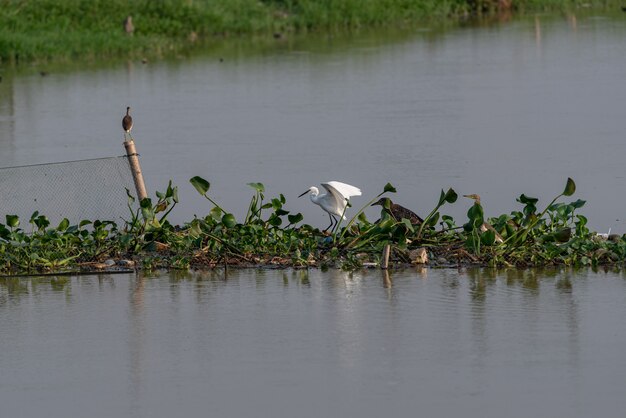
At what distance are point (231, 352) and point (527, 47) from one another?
19.8 m

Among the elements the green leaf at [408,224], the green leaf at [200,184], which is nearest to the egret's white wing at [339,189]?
the green leaf at [408,224]

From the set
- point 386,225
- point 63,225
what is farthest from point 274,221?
point 63,225

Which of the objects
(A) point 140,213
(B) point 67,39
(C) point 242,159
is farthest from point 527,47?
(A) point 140,213

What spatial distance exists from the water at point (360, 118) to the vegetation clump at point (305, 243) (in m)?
1.15

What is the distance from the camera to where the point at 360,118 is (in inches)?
692

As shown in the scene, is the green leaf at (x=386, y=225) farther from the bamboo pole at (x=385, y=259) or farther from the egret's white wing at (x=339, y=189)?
the egret's white wing at (x=339, y=189)

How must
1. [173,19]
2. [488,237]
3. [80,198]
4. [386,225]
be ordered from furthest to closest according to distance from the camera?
[173,19], [80,198], [386,225], [488,237]

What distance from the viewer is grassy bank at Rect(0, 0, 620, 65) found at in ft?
87.9

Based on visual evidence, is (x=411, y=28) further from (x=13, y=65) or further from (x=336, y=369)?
(x=336, y=369)

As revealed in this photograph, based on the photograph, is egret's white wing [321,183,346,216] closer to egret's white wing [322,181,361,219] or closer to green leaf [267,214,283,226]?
egret's white wing [322,181,361,219]

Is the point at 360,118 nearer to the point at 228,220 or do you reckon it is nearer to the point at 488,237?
the point at 228,220

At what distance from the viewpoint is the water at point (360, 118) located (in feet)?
41.9

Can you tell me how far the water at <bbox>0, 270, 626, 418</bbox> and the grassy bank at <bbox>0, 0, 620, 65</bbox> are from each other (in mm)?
17805

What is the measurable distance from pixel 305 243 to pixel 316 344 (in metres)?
2.13
